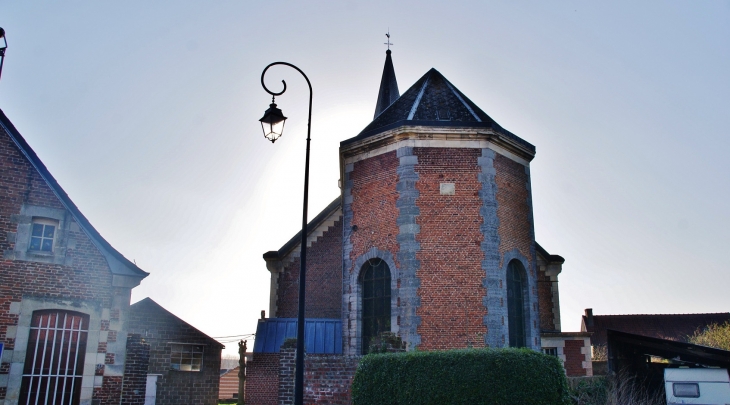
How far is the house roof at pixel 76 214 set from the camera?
47.3 feet

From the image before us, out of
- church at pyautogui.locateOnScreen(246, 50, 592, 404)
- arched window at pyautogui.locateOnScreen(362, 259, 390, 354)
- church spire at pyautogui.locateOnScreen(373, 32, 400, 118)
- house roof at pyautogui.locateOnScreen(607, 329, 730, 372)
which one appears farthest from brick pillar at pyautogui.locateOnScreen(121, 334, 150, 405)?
church spire at pyautogui.locateOnScreen(373, 32, 400, 118)

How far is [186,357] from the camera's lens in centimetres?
2795

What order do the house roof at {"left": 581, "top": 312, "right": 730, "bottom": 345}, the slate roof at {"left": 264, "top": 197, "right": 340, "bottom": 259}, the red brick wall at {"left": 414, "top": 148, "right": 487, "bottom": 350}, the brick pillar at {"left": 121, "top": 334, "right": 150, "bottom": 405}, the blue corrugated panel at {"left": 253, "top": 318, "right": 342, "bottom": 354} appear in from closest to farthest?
1. the brick pillar at {"left": 121, "top": 334, "right": 150, "bottom": 405}
2. the red brick wall at {"left": 414, "top": 148, "right": 487, "bottom": 350}
3. the blue corrugated panel at {"left": 253, "top": 318, "right": 342, "bottom": 354}
4. the slate roof at {"left": 264, "top": 197, "right": 340, "bottom": 259}
5. the house roof at {"left": 581, "top": 312, "right": 730, "bottom": 345}

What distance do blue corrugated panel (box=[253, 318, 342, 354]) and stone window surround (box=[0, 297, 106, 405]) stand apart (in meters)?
4.48

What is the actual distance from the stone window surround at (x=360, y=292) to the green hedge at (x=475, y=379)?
3225mm

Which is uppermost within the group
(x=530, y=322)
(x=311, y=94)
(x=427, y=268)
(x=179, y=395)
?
(x=311, y=94)

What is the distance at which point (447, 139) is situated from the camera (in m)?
16.1

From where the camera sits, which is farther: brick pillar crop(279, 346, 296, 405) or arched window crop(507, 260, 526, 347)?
arched window crop(507, 260, 526, 347)

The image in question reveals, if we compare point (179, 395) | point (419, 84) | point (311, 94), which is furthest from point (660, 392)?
point (179, 395)

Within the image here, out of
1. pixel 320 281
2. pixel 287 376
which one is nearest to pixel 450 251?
pixel 287 376

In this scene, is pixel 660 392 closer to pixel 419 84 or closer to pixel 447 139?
pixel 447 139

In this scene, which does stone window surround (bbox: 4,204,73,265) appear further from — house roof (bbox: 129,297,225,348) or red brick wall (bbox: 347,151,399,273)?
house roof (bbox: 129,297,225,348)

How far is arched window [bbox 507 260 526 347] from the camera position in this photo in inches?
617

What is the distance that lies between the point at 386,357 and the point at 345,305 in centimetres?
442
